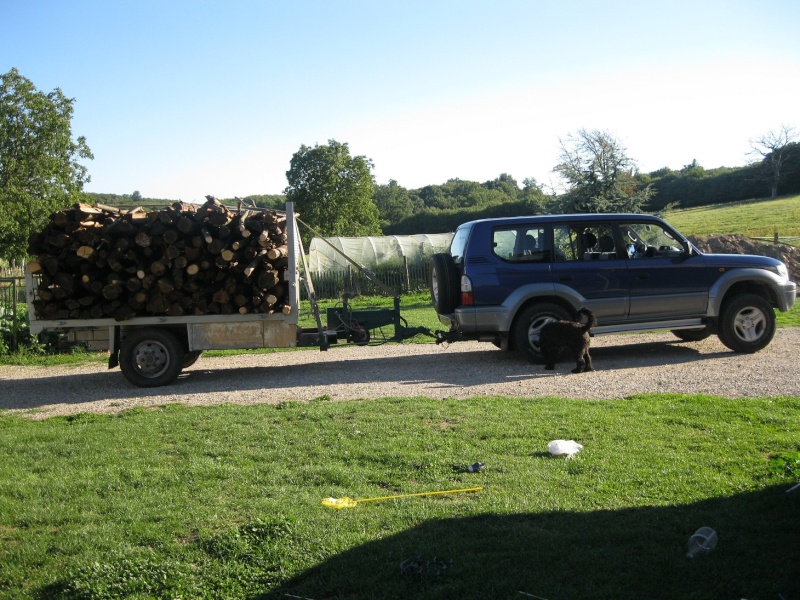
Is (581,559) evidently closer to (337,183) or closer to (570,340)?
(570,340)

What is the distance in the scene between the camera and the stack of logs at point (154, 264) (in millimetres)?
10930

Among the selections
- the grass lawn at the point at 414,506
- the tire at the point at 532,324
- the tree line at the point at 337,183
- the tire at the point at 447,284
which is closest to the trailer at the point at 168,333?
the tire at the point at 447,284

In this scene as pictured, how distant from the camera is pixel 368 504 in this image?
17.4 feet

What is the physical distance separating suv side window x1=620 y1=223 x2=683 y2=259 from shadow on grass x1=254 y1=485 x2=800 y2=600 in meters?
7.48

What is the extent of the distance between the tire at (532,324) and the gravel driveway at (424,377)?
26 centimetres

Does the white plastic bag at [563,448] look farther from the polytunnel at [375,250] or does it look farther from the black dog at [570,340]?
the polytunnel at [375,250]

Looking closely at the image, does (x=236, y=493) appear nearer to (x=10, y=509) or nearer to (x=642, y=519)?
(x=10, y=509)

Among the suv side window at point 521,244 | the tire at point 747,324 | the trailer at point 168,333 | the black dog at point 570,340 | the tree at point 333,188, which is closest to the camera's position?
the black dog at point 570,340

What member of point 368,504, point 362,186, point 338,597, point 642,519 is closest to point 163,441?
point 368,504

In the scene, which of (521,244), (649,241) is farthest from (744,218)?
(521,244)

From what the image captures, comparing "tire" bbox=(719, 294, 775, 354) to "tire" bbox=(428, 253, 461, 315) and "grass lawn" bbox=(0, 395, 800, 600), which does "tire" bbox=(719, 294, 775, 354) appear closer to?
"tire" bbox=(428, 253, 461, 315)

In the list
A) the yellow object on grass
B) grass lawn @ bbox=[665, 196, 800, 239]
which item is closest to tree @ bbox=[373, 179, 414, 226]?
grass lawn @ bbox=[665, 196, 800, 239]

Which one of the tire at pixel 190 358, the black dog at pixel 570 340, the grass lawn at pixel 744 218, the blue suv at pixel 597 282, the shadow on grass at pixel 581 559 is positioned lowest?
the shadow on grass at pixel 581 559

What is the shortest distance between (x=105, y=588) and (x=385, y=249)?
92.6ft
